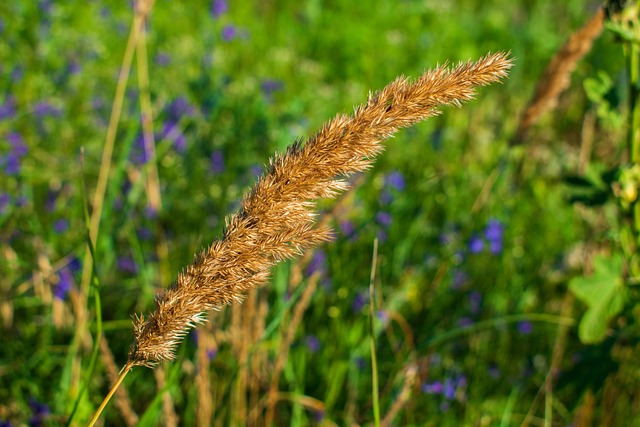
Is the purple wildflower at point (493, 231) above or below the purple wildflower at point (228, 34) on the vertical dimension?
below

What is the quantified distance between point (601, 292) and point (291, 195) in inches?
58.7

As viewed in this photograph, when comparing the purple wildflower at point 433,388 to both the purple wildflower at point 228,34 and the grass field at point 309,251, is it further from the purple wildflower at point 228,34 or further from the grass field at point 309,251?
the purple wildflower at point 228,34

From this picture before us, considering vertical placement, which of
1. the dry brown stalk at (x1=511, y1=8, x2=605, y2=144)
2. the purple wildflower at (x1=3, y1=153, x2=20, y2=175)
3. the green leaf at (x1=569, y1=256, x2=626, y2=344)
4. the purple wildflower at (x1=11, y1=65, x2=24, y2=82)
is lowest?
the purple wildflower at (x1=3, y1=153, x2=20, y2=175)

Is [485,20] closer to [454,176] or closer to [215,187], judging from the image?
[454,176]

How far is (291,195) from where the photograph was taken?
925 mm

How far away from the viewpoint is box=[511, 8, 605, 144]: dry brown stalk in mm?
1982

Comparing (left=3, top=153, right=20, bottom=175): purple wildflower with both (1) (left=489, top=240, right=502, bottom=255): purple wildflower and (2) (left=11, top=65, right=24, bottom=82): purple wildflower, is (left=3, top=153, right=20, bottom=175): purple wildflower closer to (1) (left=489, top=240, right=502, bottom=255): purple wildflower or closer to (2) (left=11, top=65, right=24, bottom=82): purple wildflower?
(2) (left=11, top=65, right=24, bottom=82): purple wildflower

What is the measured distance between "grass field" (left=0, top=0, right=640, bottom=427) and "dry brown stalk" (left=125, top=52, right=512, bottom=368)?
34cm

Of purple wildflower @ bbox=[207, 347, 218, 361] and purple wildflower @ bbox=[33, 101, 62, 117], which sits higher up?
purple wildflower @ bbox=[33, 101, 62, 117]

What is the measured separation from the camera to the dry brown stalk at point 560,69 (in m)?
1.98

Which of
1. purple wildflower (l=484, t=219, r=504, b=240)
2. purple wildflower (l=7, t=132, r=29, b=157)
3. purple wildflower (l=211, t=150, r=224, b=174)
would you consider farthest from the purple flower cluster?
purple wildflower (l=484, t=219, r=504, b=240)

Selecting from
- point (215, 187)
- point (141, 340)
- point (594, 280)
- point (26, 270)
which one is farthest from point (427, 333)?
point (141, 340)

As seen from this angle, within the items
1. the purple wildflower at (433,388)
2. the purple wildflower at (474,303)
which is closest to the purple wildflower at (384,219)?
the purple wildflower at (474,303)

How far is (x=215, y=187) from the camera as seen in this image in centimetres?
312
